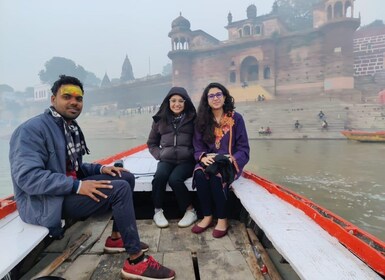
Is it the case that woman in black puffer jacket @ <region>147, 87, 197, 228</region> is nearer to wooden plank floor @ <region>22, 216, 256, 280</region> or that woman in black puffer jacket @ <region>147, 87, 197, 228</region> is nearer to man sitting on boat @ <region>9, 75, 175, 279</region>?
wooden plank floor @ <region>22, 216, 256, 280</region>

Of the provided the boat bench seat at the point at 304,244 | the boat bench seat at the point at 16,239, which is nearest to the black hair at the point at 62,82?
the boat bench seat at the point at 16,239

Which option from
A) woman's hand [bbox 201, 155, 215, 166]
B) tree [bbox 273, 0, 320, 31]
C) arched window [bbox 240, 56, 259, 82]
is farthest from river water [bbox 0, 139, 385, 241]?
tree [bbox 273, 0, 320, 31]

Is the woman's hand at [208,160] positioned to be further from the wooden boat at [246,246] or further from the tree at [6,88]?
the tree at [6,88]

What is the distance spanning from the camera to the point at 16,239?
4.60 feet

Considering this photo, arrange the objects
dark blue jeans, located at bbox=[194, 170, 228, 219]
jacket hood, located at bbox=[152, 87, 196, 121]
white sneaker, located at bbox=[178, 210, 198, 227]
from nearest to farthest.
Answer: dark blue jeans, located at bbox=[194, 170, 228, 219] → white sneaker, located at bbox=[178, 210, 198, 227] → jacket hood, located at bbox=[152, 87, 196, 121]

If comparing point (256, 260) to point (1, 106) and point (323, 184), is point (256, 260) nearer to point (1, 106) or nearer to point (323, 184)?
point (323, 184)

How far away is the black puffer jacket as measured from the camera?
2.48m

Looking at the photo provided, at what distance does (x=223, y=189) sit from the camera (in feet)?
7.08

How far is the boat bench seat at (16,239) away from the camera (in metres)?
1.21

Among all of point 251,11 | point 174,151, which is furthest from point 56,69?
point 174,151

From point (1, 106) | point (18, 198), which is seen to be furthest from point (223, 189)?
point (1, 106)

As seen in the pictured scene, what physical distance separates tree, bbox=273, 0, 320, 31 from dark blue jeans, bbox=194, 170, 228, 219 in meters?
41.4

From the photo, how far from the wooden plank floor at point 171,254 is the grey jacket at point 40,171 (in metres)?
0.39

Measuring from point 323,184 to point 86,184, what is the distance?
5970 mm
